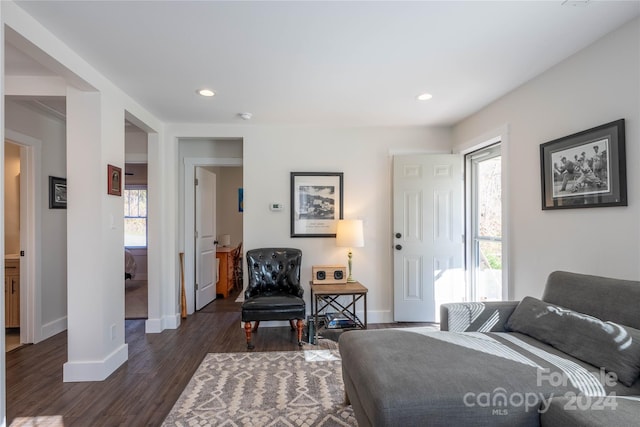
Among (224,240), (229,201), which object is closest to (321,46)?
(224,240)

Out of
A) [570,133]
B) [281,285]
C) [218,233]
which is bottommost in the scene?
[281,285]

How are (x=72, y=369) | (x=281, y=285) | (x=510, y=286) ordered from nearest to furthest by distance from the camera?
(x=72, y=369)
(x=510, y=286)
(x=281, y=285)

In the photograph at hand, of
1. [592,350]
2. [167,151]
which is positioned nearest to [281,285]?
[167,151]

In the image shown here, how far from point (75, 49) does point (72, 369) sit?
2.36 m

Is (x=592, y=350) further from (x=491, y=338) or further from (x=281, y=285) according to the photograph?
(x=281, y=285)

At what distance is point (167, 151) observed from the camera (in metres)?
3.66

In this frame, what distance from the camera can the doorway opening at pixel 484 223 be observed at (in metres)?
3.21

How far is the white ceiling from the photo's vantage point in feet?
5.51

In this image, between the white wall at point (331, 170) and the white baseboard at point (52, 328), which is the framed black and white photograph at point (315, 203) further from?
the white baseboard at point (52, 328)

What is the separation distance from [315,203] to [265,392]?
6.93 feet

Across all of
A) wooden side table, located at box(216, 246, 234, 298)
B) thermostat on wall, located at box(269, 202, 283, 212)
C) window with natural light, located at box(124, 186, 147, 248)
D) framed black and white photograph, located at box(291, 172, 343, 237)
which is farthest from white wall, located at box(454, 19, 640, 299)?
window with natural light, located at box(124, 186, 147, 248)

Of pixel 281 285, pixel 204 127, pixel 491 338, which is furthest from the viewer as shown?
pixel 204 127

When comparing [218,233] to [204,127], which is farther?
[218,233]

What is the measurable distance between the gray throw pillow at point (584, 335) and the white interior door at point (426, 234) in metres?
1.56
